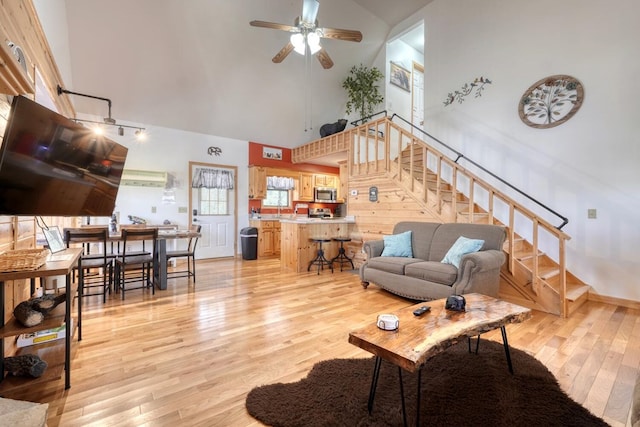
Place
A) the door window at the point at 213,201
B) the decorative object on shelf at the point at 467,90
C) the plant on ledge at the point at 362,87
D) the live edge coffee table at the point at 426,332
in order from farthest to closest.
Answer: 1. the plant on ledge at the point at 362,87
2. the door window at the point at 213,201
3. the decorative object on shelf at the point at 467,90
4. the live edge coffee table at the point at 426,332

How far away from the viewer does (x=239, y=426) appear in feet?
4.95

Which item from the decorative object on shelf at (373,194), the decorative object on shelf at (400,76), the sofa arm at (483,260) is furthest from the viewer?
the decorative object on shelf at (400,76)

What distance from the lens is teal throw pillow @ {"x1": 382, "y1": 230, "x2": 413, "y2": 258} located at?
13.1ft

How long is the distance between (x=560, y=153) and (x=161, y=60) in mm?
6371

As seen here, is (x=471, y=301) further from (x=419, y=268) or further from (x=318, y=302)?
(x=318, y=302)

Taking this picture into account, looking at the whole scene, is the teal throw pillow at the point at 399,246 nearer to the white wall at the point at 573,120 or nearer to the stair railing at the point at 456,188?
the stair railing at the point at 456,188

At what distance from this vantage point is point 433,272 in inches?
128

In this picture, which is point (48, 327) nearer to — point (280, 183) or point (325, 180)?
point (280, 183)

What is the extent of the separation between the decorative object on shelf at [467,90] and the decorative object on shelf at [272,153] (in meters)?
3.98

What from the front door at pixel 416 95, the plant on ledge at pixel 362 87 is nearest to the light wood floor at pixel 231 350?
the plant on ledge at pixel 362 87

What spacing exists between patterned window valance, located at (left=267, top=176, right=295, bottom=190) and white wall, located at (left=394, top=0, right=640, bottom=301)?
157 inches

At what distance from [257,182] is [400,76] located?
4753 millimetres

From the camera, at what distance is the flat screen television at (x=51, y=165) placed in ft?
5.10

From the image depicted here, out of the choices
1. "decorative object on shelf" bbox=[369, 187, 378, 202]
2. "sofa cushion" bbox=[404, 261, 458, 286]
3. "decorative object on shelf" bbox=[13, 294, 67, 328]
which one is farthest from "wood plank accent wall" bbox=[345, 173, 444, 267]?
"decorative object on shelf" bbox=[13, 294, 67, 328]
